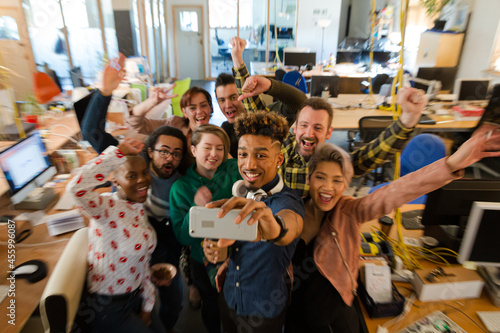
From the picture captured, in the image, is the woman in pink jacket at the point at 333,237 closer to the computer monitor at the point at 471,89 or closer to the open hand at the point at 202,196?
the open hand at the point at 202,196

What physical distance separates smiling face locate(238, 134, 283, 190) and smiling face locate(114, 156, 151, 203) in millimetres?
582

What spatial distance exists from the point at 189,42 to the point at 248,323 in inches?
Result: 405

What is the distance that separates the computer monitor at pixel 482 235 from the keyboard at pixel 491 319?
0.22 m

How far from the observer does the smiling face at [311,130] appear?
1778 millimetres

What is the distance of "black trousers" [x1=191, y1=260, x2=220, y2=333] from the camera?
1.84m

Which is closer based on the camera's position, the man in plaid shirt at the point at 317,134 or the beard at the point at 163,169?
the man in plaid shirt at the point at 317,134

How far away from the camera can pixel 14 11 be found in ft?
15.5

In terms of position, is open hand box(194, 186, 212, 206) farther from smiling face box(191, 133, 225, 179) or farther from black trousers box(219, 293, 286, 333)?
black trousers box(219, 293, 286, 333)

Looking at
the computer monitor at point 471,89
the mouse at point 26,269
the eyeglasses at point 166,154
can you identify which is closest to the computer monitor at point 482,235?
the eyeglasses at point 166,154

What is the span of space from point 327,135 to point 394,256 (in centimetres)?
78

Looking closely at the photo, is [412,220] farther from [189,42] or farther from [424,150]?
[189,42]

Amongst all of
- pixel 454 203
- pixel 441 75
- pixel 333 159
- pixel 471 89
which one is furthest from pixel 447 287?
pixel 441 75

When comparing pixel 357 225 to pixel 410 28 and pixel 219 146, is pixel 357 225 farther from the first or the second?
pixel 410 28

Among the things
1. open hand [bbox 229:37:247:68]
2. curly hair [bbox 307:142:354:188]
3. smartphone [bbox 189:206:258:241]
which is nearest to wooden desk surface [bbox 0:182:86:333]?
smartphone [bbox 189:206:258:241]
